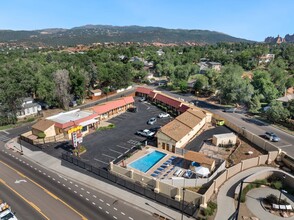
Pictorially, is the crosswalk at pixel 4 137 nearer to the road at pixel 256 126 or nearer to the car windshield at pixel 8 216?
the car windshield at pixel 8 216

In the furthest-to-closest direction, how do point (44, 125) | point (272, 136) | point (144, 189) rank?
point (44, 125) → point (272, 136) → point (144, 189)

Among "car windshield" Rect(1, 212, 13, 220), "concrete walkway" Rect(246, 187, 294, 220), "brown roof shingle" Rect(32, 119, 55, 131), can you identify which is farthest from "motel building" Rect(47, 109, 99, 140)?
"concrete walkway" Rect(246, 187, 294, 220)

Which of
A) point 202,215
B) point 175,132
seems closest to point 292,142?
point 175,132

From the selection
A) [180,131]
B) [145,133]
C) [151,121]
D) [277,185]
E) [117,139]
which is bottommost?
[117,139]

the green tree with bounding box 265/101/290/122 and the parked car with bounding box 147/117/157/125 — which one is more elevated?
the green tree with bounding box 265/101/290/122

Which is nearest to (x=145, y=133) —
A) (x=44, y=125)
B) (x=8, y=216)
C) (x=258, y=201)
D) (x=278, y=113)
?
(x=44, y=125)

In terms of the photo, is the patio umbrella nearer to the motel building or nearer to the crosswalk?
the motel building

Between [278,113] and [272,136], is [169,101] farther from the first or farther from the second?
[272,136]

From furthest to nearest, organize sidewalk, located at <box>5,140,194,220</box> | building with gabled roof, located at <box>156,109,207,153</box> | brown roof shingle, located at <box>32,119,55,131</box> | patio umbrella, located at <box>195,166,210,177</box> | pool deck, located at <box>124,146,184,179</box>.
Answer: brown roof shingle, located at <box>32,119,55,131</box> → building with gabled roof, located at <box>156,109,207,153</box> → pool deck, located at <box>124,146,184,179</box> → patio umbrella, located at <box>195,166,210,177</box> → sidewalk, located at <box>5,140,194,220</box>

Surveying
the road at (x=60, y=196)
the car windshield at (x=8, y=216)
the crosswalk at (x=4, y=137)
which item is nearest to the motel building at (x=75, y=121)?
the crosswalk at (x=4, y=137)
